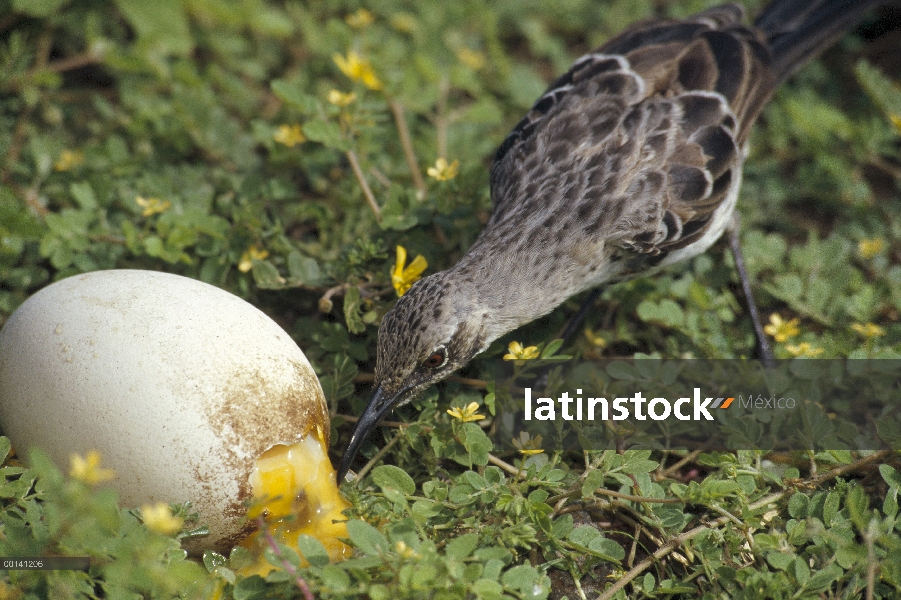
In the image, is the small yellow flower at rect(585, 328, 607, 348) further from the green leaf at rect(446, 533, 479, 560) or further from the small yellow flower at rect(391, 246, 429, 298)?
the green leaf at rect(446, 533, 479, 560)

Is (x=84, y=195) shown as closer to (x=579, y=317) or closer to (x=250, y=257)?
(x=250, y=257)

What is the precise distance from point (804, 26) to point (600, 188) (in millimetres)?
2140

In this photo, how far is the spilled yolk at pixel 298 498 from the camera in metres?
3.21

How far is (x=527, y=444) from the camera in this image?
3570 mm

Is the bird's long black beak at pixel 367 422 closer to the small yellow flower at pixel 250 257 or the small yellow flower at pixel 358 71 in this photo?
the small yellow flower at pixel 250 257

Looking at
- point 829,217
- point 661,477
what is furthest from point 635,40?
point 661,477

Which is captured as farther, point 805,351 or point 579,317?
point 579,317

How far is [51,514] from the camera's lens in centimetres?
276

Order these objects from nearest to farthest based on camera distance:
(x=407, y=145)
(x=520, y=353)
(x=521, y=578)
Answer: (x=521, y=578) → (x=520, y=353) → (x=407, y=145)

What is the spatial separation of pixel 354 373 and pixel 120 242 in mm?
1635

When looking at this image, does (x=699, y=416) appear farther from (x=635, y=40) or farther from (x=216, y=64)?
(x=216, y=64)

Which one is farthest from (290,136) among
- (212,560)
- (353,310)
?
(212,560)

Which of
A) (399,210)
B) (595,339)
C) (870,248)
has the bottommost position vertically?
(595,339)

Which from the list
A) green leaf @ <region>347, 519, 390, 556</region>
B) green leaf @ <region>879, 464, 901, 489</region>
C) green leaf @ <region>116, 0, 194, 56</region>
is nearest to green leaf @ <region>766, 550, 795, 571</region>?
green leaf @ <region>879, 464, 901, 489</region>
